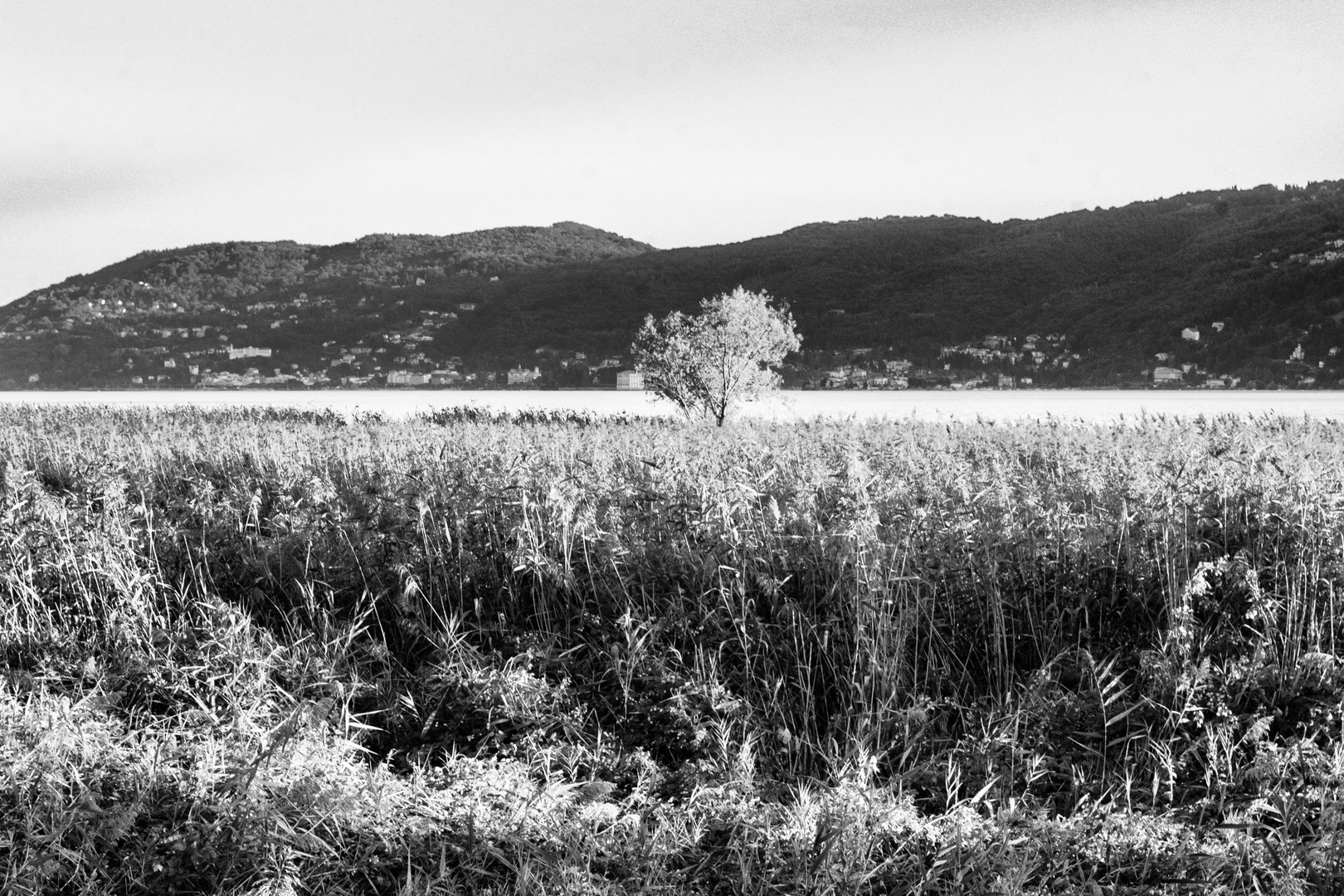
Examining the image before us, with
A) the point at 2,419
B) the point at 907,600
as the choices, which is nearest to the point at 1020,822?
the point at 907,600

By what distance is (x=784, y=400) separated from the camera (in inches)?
1331

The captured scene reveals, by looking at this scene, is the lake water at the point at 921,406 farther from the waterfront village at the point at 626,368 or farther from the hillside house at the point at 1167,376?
the waterfront village at the point at 626,368

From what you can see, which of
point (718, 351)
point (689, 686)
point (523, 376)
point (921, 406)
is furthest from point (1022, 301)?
point (689, 686)

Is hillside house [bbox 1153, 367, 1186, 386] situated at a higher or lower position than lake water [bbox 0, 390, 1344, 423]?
lower

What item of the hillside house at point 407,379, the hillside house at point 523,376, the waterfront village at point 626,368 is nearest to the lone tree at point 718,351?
the waterfront village at point 626,368

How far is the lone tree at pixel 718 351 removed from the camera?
34875 mm

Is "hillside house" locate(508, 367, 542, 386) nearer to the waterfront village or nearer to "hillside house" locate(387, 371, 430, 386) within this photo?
the waterfront village

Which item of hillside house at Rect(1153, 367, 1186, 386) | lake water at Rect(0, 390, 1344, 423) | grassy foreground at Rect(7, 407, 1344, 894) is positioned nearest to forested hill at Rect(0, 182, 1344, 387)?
hillside house at Rect(1153, 367, 1186, 386)

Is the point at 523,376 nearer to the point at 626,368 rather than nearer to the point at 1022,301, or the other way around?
the point at 626,368

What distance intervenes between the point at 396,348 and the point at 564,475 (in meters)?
188

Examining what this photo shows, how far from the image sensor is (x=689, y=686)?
15.7ft

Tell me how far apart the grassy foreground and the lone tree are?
2622 cm

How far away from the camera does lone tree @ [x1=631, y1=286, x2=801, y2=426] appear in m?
34.9

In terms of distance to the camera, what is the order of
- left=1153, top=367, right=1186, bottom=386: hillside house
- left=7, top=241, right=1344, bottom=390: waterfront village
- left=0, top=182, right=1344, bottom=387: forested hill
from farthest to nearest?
left=0, top=182, right=1344, bottom=387: forested hill < left=7, top=241, right=1344, bottom=390: waterfront village < left=1153, top=367, right=1186, bottom=386: hillside house
